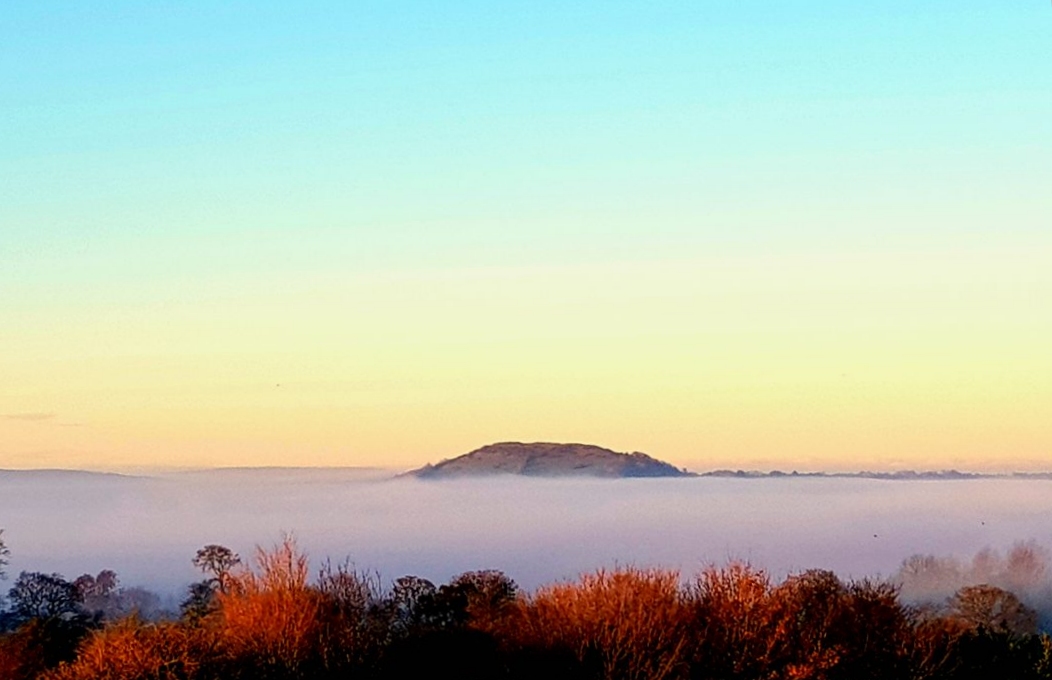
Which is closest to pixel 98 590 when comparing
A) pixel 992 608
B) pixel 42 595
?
pixel 42 595

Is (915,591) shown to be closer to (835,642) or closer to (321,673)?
(835,642)

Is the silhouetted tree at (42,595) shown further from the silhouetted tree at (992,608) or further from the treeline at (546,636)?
the silhouetted tree at (992,608)

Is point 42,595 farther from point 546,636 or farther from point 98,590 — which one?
point 546,636

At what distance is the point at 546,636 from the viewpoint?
46031mm

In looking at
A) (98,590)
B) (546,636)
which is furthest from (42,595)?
(546,636)

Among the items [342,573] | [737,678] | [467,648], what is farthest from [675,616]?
[342,573]

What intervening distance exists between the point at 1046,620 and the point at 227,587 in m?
58.5

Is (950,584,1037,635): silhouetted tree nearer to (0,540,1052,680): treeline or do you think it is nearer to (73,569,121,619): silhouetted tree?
(0,540,1052,680): treeline

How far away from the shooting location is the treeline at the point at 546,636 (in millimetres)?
41331

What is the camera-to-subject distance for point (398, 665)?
1788 inches

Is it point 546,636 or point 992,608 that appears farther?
point 992,608

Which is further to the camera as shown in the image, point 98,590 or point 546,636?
point 98,590

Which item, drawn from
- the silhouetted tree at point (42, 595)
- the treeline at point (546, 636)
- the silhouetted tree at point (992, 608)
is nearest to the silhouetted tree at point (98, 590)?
the silhouetted tree at point (42, 595)

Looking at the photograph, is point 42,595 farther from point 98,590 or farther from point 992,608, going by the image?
point 992,608
